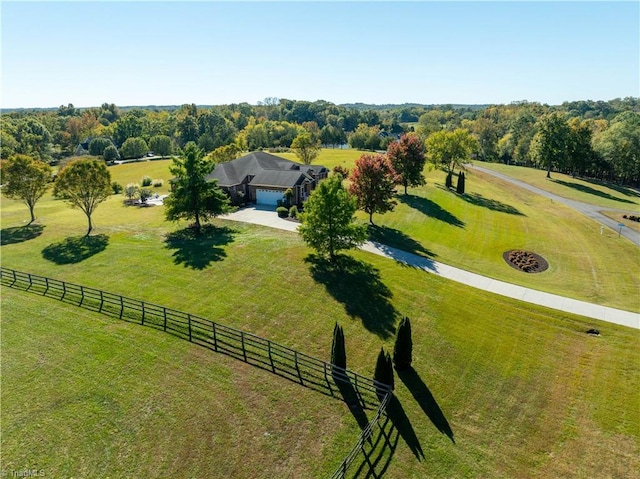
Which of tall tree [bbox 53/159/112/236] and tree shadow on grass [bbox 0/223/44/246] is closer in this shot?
tall tree [bbox 53/159/112/236]

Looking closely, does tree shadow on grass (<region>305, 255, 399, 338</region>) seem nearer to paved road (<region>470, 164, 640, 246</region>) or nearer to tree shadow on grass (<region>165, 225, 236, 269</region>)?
tree shadow on grass (<region>165, 225, 236, 269</region>)

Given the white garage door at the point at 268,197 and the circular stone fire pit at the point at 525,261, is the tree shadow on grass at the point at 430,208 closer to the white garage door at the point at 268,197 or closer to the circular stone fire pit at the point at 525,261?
the circular stone fire pit at the point at 525,261

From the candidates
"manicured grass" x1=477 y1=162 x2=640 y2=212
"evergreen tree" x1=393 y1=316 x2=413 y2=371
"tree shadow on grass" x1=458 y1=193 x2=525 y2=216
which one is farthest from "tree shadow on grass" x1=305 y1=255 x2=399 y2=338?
"manicured grass" x1=477 y1=162 x2=640 y2=212

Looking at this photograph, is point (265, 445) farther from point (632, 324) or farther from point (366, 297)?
point (632, 324)

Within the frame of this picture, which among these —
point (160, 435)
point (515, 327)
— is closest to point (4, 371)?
point (160, 435)

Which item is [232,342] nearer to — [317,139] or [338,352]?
[338,352]

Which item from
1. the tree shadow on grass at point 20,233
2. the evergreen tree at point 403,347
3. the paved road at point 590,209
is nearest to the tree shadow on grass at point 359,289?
the evergreen tree at point 403,347
